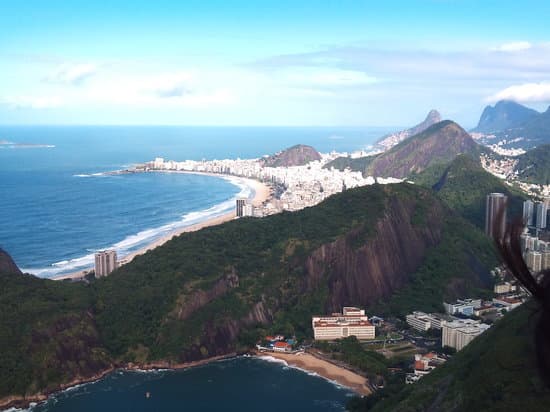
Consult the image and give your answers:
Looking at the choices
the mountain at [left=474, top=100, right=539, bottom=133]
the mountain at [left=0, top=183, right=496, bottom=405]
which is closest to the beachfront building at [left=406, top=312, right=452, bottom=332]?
the mountain at [left=0, top=183, right=496, bottom=405]

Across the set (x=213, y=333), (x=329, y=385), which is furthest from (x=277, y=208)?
(x=329, y=385)

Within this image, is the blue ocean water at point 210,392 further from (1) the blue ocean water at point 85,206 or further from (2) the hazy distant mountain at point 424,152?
(2) the hazy distant mountain at point 424,152

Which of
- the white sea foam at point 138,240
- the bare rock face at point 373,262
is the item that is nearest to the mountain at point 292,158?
the white sea foam at point 138,240

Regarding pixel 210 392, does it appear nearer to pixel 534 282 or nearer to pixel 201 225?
pixel 534 282

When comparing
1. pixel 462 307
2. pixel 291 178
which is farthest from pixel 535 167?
pixel 462 307

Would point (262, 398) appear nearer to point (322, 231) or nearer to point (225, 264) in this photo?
point (225, 264)

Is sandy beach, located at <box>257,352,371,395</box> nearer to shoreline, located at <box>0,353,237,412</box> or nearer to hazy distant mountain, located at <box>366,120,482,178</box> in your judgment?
shoreline, located at <box>0,353,237,412</box>
